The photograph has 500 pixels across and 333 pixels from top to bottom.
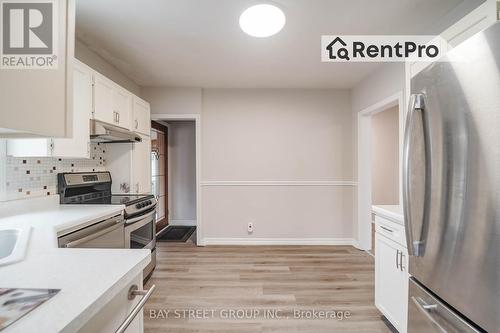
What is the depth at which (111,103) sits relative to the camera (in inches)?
100

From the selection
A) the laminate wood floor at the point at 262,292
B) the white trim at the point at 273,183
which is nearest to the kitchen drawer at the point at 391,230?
the laminate wood floor at the point at 262,292

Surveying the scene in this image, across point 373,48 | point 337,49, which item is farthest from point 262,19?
point 373,48

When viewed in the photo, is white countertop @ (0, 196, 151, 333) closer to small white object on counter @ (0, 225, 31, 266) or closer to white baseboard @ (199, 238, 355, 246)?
small white object on counter @ (0, 225, 31, 266)

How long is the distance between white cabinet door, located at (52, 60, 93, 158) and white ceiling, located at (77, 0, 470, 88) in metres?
0.44

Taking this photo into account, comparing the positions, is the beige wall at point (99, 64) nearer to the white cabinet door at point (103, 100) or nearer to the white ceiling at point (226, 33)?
the white ceiling at point (226, 33)

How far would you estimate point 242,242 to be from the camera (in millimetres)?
3807

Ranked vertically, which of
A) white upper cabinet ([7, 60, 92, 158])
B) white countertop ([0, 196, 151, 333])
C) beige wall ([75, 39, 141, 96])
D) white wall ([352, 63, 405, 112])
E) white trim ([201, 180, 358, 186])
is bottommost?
white countertop ([0, 196, 151, 333])

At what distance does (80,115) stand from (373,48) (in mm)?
2950

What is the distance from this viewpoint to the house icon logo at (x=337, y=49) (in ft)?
8.03

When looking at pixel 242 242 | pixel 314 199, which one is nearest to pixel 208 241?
pixel 242 242

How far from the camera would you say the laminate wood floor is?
1.94 m

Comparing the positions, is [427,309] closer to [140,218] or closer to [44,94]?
[44,94]

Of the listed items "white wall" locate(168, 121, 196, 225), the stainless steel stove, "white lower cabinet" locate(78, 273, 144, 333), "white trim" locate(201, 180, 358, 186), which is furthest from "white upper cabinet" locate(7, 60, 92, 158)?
"white wall" locate(168, 121, 196, 225)

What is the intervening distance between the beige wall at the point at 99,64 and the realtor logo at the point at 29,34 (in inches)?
61.5
